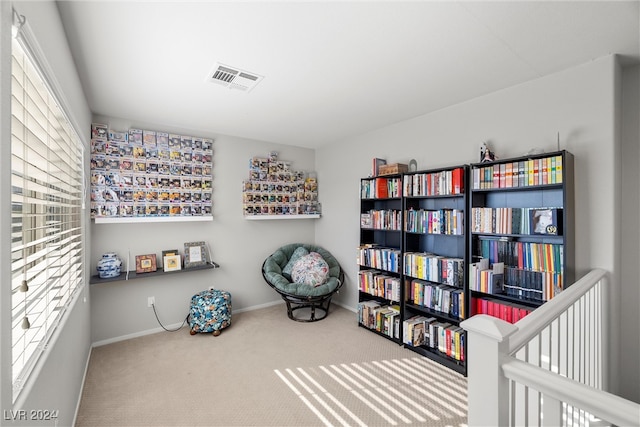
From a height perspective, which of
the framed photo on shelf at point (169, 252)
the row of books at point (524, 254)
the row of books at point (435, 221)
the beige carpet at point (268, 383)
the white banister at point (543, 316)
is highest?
the row of books at point (435, 221)

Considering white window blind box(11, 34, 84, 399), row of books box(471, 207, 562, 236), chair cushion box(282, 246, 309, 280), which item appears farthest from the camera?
chair cushion box(282, 246, 309, 280)

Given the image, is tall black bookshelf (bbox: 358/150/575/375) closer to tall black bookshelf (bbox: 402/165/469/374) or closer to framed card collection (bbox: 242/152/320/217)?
tall black bookshelf (bbox: 402/165/469/374)

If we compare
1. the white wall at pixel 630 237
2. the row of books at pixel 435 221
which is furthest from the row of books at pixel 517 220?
the white wall at pixel 630 237

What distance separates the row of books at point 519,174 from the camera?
206 cm

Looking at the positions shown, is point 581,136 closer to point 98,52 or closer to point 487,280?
point 487,280

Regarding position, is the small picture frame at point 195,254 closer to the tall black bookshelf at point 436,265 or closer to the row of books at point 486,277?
the tall black bookshelf at point 436,265

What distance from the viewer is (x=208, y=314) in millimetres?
3244

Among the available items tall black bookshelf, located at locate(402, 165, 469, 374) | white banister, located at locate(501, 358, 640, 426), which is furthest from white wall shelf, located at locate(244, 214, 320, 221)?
white banister, located at locate(501, 358, 640, 426)

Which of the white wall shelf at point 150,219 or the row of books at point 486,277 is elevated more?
the white wall shelf at point 150,219

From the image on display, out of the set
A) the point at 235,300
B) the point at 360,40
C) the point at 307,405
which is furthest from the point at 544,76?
the point at 235,300

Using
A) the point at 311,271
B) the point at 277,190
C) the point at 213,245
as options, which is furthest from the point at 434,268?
the point at 213,245

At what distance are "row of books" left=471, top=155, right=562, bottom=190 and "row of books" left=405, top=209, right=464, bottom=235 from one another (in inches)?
12.8

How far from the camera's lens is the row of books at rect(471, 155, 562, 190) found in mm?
2064

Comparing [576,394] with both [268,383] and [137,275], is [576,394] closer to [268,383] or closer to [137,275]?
[268,383]
